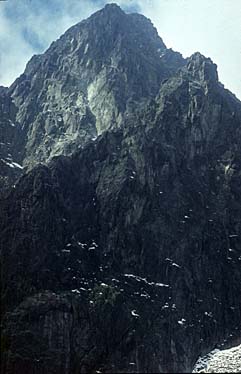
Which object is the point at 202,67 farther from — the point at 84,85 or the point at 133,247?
the point at 133,247

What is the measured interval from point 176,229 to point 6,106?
82899mm

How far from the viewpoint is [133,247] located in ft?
355

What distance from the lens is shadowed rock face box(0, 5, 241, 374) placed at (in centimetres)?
9006

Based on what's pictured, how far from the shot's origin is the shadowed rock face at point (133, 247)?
3546 inches

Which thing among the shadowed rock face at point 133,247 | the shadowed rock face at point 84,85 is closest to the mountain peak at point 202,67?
the shadowed rock face at point 133,247

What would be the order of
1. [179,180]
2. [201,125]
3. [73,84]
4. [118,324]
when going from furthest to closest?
[73,84]
[201,125]
[179,180]
[118,324]

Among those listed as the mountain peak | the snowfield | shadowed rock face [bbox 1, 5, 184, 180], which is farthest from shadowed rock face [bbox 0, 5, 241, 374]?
shadowed rock face [bbox 1, 5, 184, 180]

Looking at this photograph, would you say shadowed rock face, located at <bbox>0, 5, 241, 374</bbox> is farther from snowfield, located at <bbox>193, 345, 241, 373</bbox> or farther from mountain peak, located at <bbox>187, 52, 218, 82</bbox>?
mountain peak, located at <bbox>187, 52, 218, 82</bbox>

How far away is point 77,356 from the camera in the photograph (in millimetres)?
87812

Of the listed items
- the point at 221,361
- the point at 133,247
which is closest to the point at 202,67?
the point at 133,247

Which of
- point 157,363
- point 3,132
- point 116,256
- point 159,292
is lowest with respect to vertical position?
point 157,363

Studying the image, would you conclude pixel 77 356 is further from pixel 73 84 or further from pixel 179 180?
pixel 73 84

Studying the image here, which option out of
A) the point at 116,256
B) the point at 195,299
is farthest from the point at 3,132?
the point at 195,299

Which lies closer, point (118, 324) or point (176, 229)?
point (118, 324)
